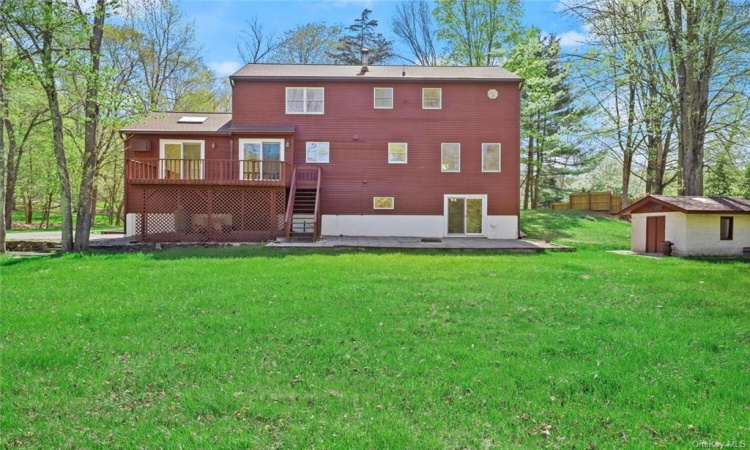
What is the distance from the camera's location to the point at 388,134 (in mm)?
17547

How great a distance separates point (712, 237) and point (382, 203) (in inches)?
430

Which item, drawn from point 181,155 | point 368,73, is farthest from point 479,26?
point 181,155

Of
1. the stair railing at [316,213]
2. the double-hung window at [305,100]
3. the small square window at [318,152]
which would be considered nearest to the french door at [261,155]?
the small square window at [318,152]

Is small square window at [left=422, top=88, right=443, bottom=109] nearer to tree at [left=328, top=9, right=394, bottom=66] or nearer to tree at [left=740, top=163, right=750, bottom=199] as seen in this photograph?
tree at [left=328, top=9, right=394, bottom=66]

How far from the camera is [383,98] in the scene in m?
17.6

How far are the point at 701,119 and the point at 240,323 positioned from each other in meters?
17.9

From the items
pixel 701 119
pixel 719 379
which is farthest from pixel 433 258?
pixel 701 119

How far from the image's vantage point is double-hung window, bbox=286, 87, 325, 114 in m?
17.4

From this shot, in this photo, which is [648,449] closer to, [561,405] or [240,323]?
[561,405]

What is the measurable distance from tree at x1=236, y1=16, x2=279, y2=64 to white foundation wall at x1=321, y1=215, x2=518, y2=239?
16521mm

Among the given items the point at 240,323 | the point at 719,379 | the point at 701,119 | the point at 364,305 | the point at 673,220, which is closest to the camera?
the point at 719,379

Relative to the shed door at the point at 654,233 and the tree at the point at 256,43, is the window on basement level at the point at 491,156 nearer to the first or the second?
the shed door at the point at 654,233

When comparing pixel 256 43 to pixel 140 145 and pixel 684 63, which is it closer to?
pixel 140 145

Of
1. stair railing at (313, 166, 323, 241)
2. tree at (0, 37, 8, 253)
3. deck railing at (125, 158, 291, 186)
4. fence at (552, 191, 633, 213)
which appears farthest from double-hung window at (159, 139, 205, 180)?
fence at (552, 191, 633, 213)
